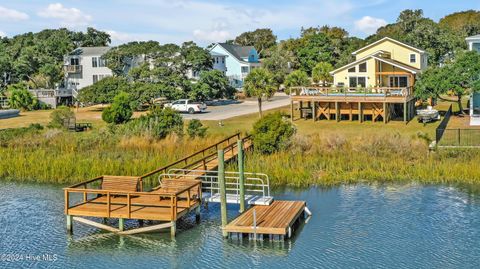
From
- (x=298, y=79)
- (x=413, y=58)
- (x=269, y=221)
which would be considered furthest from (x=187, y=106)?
(x=269, y=221)

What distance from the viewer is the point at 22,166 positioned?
31.1 meters

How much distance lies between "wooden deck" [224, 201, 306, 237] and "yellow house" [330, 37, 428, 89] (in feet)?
94.7

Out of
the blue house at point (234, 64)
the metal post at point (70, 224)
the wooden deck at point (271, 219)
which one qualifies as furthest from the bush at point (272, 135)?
Result: the blue house at point (234, 64)

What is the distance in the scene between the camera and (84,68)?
72.9 metres

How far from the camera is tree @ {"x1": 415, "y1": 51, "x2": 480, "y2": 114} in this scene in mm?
42156

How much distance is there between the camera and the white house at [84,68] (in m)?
72.1

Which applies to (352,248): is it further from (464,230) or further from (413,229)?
(464,230)

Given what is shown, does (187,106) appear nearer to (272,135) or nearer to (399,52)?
(399,52)

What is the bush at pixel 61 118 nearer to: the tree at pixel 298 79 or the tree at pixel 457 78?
the tree at pixel 298 79

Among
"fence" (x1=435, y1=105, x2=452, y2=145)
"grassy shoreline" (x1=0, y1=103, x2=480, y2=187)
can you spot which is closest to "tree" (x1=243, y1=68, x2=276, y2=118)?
"fence" (x1=435, y1=105, x2=452, y2=145)

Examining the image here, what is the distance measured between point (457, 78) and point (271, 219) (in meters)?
26.0

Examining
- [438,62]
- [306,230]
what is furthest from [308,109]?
[306,230]

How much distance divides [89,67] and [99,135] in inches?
1474

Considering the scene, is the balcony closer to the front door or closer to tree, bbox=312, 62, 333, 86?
tree, bbox=312, 62, 333, 86
